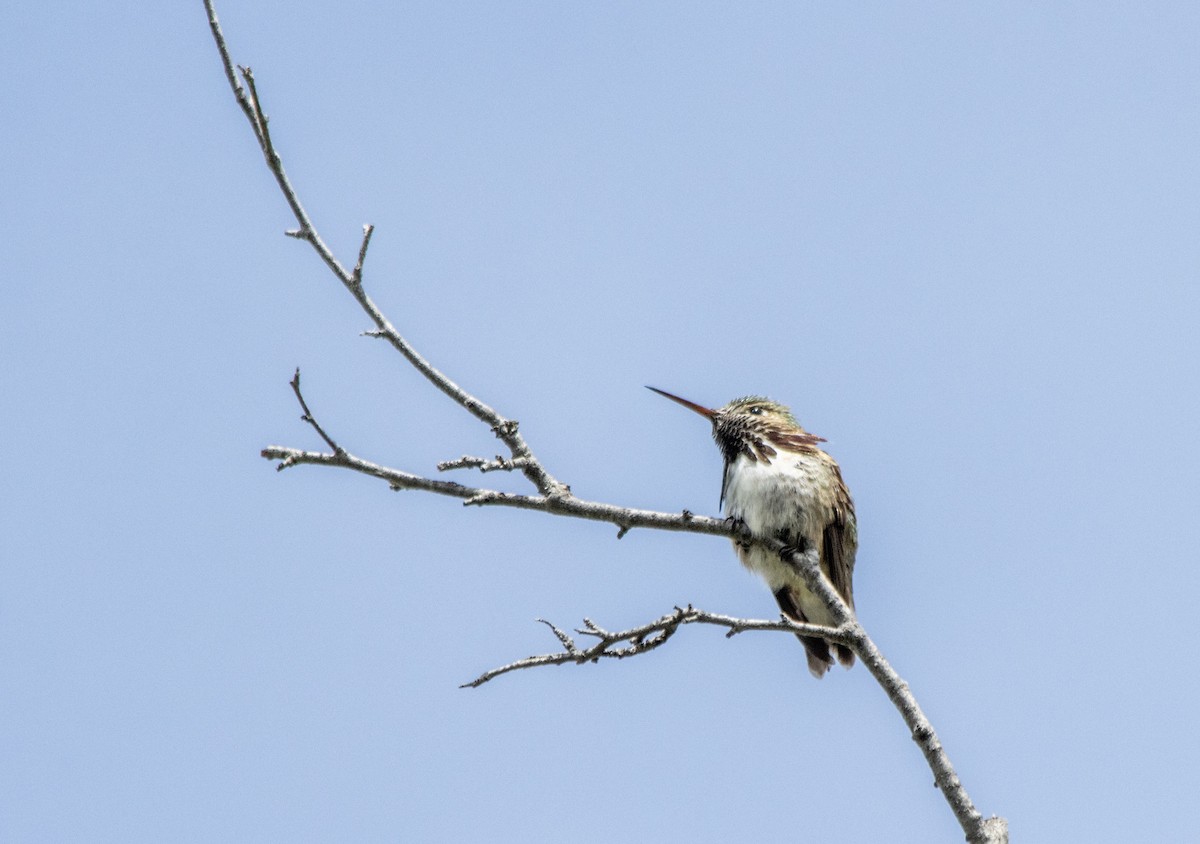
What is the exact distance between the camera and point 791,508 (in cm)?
768

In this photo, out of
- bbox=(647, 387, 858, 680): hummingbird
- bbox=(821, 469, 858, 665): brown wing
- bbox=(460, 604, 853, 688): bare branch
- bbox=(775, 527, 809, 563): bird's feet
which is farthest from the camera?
bbox=(821, 469, 858, 665): brown wing

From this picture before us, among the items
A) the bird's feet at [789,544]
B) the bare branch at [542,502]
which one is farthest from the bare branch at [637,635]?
the bird's feet at [789,544]

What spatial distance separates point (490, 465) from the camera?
17.9 feet

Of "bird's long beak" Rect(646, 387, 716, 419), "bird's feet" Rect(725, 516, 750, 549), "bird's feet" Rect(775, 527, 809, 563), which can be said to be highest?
"bird's long beak" Rect(646, 387, 716, 419)

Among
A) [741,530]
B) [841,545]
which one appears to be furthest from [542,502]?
[841,545]

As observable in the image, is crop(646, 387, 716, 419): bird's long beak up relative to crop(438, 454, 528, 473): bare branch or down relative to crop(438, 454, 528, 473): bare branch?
up

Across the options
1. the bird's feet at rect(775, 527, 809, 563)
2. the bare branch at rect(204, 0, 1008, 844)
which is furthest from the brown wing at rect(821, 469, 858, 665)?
the bare branch at rect(204, 0, 1008, 844)

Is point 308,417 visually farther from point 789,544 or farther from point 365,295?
point 789,544

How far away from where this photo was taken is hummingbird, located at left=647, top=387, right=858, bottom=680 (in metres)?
7.68

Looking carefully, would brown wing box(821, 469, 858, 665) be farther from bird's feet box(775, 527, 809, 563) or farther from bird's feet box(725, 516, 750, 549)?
bird's feet box(725, 516, 750, 549)

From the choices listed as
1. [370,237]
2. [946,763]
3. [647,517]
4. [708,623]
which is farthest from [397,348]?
[946,763]

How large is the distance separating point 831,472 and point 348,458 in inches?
163

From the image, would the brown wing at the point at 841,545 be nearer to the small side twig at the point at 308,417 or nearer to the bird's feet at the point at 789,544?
the bird's feet at the point at 789,544

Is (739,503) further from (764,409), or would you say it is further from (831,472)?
(764,409)
